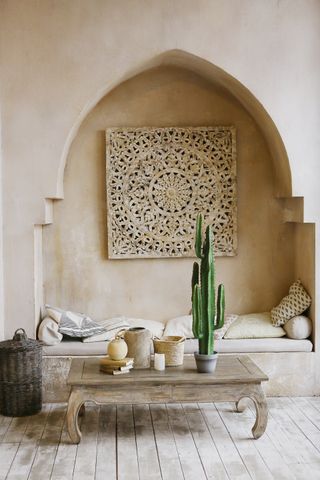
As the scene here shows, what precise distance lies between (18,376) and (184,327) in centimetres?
145

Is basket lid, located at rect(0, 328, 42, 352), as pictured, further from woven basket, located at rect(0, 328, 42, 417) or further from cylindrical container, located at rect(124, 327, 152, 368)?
cylindrical container, located at rect(124, 327, 152, 368)

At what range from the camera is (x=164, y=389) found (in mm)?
4359

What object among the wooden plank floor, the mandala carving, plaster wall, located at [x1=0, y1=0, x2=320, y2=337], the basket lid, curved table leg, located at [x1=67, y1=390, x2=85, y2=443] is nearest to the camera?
the wooden plank floor

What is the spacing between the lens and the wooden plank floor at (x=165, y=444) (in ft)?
12.6

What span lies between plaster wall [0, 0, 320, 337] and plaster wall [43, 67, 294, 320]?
57 centimetres

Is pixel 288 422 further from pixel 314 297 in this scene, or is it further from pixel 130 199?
pixel 130 199

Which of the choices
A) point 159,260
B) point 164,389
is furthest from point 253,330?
point 164,389

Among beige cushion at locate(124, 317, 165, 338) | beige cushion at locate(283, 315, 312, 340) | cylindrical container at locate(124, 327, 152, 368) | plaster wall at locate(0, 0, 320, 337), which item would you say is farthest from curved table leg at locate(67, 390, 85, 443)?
beige cushion at locate(283, 315, 312, 340)

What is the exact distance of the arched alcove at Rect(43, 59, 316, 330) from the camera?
5855 mm

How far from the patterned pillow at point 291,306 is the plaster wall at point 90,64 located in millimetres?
767

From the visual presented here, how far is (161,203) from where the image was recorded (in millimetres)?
5855

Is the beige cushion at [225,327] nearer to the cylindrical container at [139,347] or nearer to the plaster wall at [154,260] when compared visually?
the plaster wall at [154,260]

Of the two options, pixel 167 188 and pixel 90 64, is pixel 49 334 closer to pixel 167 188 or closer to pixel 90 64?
pixel 167 188

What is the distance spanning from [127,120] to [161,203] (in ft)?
2.65
